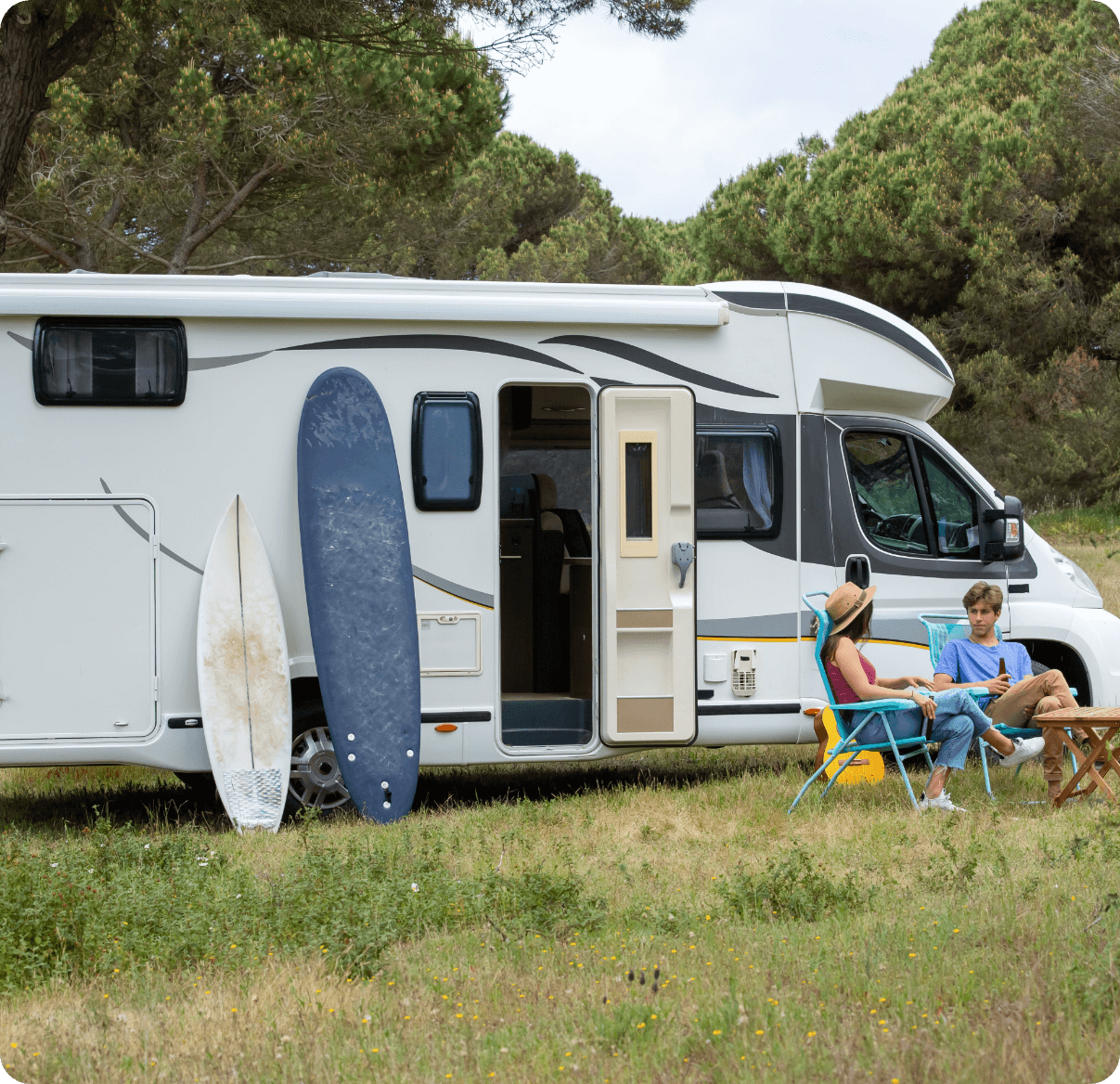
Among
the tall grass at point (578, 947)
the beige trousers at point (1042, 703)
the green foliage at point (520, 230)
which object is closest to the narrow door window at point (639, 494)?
the tall grass at point (578, 947)

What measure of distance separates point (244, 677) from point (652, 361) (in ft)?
8.55

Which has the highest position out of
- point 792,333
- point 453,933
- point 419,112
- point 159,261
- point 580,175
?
point 580,175

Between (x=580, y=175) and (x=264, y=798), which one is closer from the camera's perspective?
(x=264, y=798)

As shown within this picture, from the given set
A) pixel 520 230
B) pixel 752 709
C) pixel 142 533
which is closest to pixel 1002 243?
pixel 520 230

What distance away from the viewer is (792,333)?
21.9ft

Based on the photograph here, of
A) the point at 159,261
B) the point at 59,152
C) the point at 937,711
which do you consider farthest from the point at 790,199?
the point at 937,711

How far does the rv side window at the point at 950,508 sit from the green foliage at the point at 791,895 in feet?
8.92

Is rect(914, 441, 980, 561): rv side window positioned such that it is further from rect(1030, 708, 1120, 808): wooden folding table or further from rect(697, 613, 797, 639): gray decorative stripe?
rect(1030, 708, 1120, 808): wooden folding table

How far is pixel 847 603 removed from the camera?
19.6 ft

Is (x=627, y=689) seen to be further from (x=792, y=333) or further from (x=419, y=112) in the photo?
(x=419, y=112)

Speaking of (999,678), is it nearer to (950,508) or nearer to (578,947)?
(950,508)

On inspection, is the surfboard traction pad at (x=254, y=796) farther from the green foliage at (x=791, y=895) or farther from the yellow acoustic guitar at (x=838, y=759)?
the yellow acoustic guitar at (x=838, y=759)

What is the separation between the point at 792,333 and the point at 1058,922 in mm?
3650

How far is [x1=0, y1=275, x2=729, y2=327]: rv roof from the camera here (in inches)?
235
